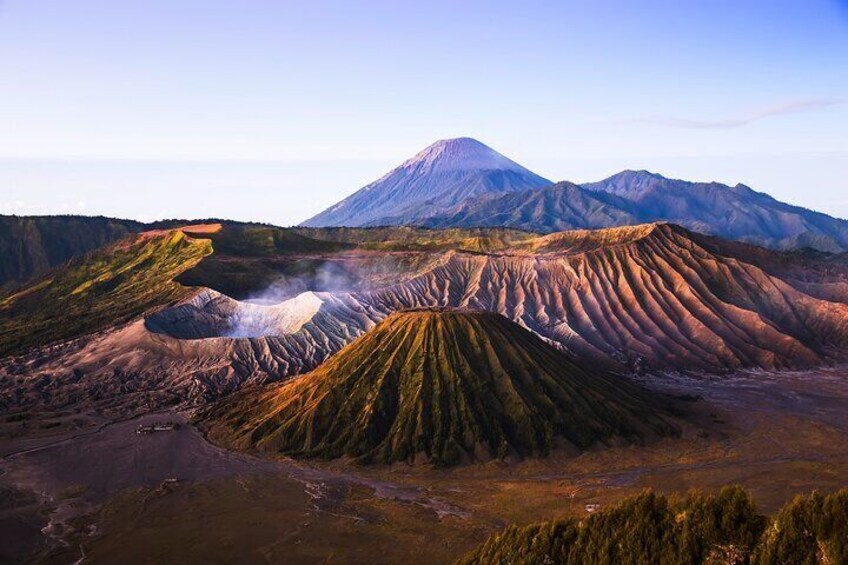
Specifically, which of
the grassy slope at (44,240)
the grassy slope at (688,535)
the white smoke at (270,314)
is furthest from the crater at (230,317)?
the grassy slope at (44,240)

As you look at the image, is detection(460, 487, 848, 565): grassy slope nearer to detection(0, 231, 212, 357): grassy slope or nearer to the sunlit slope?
the sunlit slope

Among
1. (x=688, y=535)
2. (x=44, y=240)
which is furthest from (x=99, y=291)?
(x=688, y=535)

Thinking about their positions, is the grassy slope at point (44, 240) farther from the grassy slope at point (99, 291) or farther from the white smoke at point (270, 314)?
the white smoke at point (270, 314)

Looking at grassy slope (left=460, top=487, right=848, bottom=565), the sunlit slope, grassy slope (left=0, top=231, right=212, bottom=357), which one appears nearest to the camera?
grassy slope (left=460, top=487, right=848, bottom=565)

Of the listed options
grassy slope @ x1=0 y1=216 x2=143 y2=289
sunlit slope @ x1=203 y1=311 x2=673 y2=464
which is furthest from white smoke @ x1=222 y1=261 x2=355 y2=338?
grassy slope @ x1=0 y1=216 x2=143 y2=289

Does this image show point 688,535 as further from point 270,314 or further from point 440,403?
point 270,314

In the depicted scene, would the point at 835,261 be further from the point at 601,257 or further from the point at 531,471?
the point at 531,471

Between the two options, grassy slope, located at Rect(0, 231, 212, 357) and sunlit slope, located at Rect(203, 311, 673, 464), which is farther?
grassy slope, located at Rect(0, 231, 212, 357)
